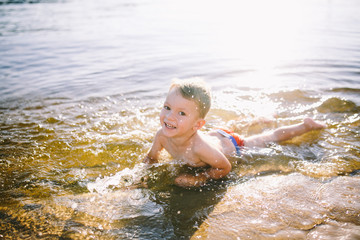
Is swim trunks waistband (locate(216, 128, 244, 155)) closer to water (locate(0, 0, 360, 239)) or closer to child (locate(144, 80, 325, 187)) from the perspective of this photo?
child (locate(144, 80, 325, 187))

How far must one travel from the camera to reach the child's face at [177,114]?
116 inches

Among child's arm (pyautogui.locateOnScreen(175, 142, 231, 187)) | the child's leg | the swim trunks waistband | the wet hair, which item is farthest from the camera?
the child's leg

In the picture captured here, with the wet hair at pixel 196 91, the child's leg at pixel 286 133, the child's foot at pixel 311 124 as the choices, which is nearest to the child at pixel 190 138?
the wet hair at pixel 196 91

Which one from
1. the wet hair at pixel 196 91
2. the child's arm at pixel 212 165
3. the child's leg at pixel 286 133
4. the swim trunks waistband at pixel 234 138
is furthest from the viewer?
the child's leg at pixel 286 133

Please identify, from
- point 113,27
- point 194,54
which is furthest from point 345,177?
point 113,27

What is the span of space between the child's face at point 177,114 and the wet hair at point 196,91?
0.04 meters

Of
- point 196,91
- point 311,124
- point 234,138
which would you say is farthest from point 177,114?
point 311,124

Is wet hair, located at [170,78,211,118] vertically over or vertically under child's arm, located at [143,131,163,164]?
over

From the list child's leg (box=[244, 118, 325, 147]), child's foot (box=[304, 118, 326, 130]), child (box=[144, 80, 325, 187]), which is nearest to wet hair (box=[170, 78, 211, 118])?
child (box=[144, 80, 325, 187])

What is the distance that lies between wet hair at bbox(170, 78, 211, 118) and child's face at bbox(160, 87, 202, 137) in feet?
0.14

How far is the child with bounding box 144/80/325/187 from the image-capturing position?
295 cm

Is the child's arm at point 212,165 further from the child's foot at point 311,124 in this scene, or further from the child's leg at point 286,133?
the child's foot at point 311,124

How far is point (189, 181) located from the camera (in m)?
3.03

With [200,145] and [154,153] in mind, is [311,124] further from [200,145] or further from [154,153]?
[154,153]
